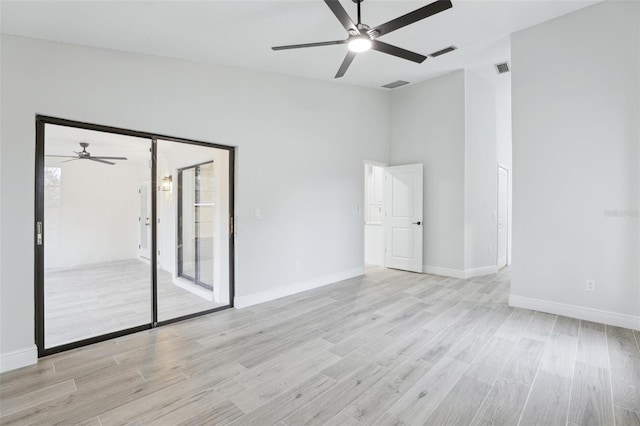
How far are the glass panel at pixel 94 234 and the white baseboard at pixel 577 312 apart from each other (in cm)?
457

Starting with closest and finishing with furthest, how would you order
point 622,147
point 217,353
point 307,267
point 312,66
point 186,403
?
1. point 186,403
2. point 217,353
3. point 622,147
4. point 312,66
5. point 307,267

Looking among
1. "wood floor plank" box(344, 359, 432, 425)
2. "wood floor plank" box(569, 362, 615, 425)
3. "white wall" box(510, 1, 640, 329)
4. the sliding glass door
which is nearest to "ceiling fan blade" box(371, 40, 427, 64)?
"white wall" box(510, 1, 640, 329)

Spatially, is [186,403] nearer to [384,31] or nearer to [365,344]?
[365,344]

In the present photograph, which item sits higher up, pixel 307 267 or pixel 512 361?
pixel 307 267

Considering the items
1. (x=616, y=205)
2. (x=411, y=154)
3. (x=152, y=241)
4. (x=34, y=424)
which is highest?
(x=411, y=154)

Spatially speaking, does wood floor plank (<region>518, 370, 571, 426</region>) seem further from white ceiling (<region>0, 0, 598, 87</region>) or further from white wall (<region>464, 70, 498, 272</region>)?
white ceiling (<region>0, 0, 598, 87</region>)

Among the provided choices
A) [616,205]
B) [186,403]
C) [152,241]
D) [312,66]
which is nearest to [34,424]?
[186,403]

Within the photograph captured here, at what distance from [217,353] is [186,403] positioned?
0.71 m

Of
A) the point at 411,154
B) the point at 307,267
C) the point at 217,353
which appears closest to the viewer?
the point at 217,353

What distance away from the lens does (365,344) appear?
9.34 feet

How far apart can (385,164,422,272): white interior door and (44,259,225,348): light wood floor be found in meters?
3.81

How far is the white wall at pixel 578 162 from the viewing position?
319 cm

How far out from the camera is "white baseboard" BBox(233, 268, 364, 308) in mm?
3961

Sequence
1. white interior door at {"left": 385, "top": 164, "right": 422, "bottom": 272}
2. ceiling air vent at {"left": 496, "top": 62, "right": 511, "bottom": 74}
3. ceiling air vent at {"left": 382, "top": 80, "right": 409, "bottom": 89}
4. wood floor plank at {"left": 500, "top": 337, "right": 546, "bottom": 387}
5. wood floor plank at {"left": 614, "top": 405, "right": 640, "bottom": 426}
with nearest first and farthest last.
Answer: wood floor plank at {"left": 614, "top": 405, "right": 640, "bottom": 426}
wood floor plank at {"left": 500, "top": 337, "right": 546, "bottom": 387}
ceiling air vent at {"left": 496, "top": 62, "right": 511, "bottom": 74}
ceiling air vent at {"left": 382, "top": 80, "right": 409, "bottom": 89}
white interior door at {"left": 385, "top": 164, "right": 422, "bottom": 272}
